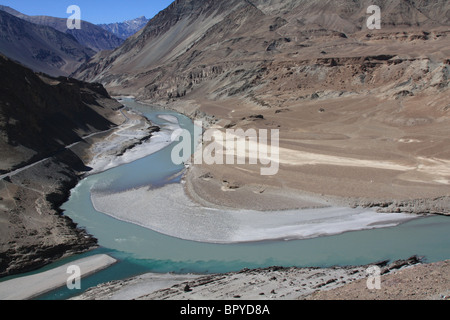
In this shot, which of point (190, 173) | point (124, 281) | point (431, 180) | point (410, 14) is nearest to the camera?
point (124, 281)

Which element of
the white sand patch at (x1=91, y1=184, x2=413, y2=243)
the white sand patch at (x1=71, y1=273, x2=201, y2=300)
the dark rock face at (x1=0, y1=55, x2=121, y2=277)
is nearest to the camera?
the white sand patch at (x1=71, y1=273, x2=201, y2=300)

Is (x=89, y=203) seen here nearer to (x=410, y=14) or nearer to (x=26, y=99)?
(x=26, y=99)

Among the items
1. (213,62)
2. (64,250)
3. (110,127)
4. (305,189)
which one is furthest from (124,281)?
(213,62)

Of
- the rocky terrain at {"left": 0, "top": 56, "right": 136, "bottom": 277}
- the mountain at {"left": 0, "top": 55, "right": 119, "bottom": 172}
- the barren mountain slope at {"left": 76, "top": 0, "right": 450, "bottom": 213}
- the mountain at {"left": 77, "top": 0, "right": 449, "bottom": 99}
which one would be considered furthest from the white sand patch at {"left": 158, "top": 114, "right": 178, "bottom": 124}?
the mountain at {"left": 77, "top": 0, "right": 449, "bottom": 99}

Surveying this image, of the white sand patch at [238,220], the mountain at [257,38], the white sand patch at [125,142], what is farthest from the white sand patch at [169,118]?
the white sand patch at [238,220]

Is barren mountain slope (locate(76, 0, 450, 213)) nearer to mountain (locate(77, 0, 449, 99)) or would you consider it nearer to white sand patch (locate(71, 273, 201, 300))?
mountain (locate(77, 0, 449, 99))

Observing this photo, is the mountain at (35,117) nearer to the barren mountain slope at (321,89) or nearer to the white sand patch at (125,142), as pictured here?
the white sand patch at (125,142)
